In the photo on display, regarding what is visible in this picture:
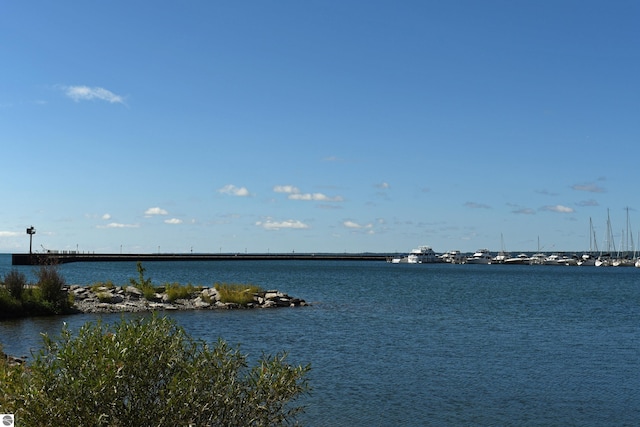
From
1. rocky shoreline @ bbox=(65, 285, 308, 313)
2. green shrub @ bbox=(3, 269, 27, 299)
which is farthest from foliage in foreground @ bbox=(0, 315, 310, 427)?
rocky shoreline @ bbox=(65, 285, 308, 313)

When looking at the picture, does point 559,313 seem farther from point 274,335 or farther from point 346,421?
point 346,421

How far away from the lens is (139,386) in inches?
376

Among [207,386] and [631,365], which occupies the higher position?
[207,386]

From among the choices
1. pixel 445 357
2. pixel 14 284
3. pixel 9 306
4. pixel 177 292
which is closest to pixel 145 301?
pixel 177 292

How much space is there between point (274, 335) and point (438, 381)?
14.6 metres

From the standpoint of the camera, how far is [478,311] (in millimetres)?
58688

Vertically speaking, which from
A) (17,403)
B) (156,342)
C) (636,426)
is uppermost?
(156,342)

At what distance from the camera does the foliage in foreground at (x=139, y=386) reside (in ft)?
29.7

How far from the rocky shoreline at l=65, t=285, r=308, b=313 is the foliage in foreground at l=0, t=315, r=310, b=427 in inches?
1511

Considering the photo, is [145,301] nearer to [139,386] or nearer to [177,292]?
[177,292]

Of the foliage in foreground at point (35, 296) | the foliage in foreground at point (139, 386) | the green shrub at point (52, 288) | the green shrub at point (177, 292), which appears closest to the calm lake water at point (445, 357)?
the foliage in foreground at point (35, 296)

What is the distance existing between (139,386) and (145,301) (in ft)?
143

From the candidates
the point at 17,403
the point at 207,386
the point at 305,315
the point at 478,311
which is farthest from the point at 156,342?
the point at 478,311

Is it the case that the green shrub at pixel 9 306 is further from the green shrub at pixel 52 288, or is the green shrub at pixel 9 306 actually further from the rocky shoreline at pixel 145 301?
the rocky shoreline at pixel 145 301
